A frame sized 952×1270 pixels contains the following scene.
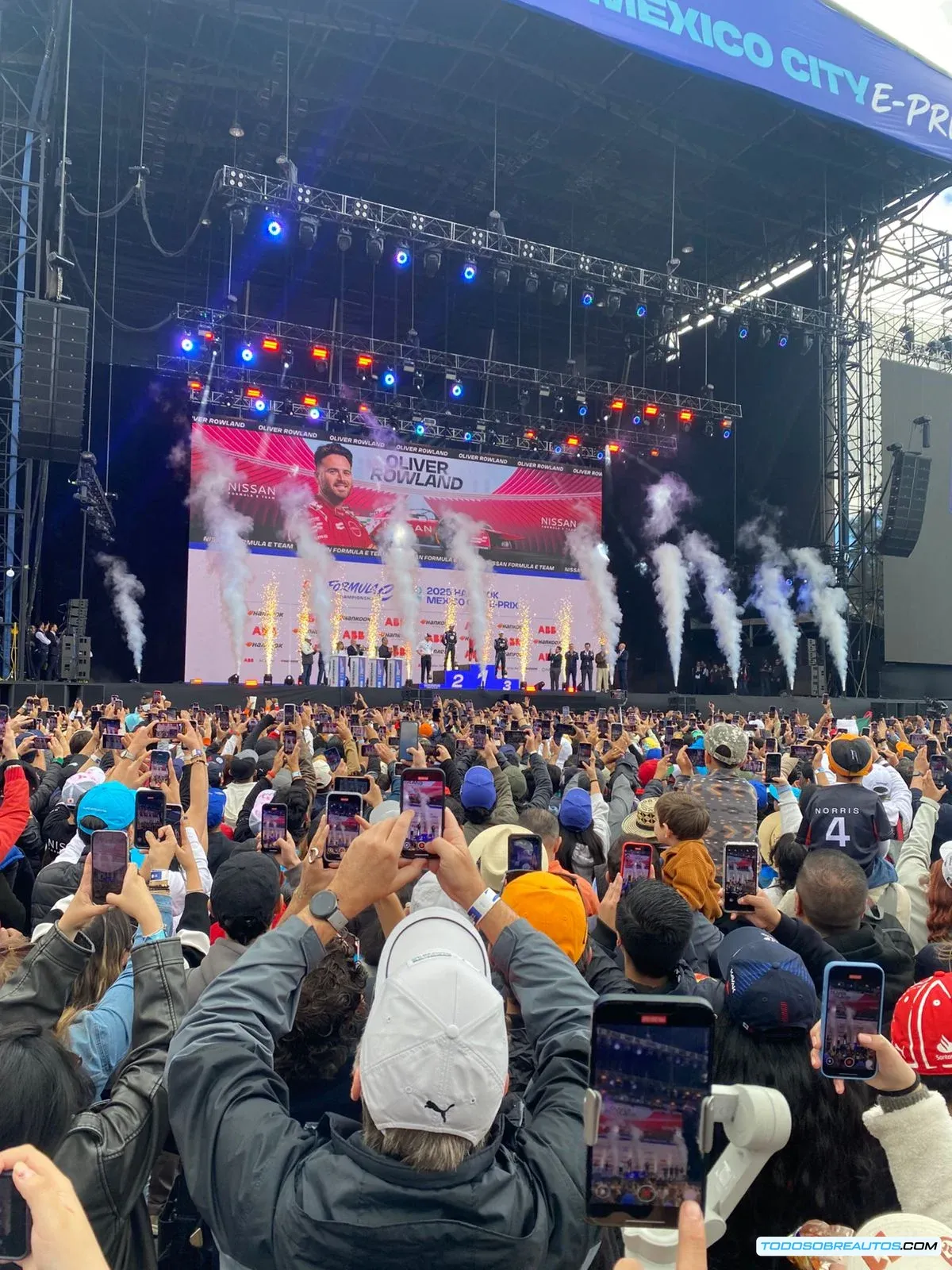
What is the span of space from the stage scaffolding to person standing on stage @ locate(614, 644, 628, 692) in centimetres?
512

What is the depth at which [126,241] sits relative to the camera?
18.9 metres

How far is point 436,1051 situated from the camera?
3.56 feet

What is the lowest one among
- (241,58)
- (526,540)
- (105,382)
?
(526,540)

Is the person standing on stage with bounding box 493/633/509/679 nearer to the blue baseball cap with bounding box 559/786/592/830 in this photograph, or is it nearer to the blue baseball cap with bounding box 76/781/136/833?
the blue baseball cap with bounding box 559/786/592/830

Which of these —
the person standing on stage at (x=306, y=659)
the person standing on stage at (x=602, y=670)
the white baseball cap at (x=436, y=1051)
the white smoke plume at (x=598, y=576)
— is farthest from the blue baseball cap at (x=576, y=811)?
the white smoke plume at (x=598, y=576)

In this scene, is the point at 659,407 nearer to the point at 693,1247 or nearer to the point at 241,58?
the point at 241,58

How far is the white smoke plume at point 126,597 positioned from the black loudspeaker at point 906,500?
613 inches

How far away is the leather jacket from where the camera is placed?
54.5 inches

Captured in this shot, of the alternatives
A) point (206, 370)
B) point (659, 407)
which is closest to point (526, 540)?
point (659, 407)

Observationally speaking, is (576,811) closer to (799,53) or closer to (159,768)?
(159,768)

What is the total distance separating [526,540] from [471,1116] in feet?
69.9

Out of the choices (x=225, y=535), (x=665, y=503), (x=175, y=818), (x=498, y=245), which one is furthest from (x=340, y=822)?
(x=665, y=503)

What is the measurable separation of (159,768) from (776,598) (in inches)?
818

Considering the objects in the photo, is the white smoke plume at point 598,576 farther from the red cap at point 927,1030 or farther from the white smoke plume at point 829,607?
the red cap at point 927,1030
